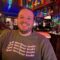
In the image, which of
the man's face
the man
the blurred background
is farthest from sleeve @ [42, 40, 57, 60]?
the blurred background

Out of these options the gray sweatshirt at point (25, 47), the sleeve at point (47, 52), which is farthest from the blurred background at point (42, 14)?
the sleeve at point (47, 52)

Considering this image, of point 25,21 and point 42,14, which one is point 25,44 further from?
point 42,14

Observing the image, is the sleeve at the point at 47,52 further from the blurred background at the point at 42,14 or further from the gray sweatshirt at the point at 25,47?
the blurred background at the point at 42,14

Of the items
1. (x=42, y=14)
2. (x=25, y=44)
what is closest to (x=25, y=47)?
(x=25, y=44)

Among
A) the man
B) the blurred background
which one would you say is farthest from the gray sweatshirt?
the blurred background

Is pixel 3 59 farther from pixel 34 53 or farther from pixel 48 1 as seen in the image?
pixel 48 1

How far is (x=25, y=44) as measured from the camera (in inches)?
82.2

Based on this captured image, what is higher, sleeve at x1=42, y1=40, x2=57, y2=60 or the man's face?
the man's face

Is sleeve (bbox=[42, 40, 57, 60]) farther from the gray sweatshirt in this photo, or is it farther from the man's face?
the man's face

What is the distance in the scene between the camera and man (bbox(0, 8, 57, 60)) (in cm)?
204

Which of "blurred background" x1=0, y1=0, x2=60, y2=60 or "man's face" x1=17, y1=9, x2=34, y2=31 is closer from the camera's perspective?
"man's face" x1=17, y1=9, x2=34, y2=31

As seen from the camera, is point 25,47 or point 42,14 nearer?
point 25,47

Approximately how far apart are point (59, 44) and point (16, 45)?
314 cm

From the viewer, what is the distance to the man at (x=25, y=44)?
2.04 metres
